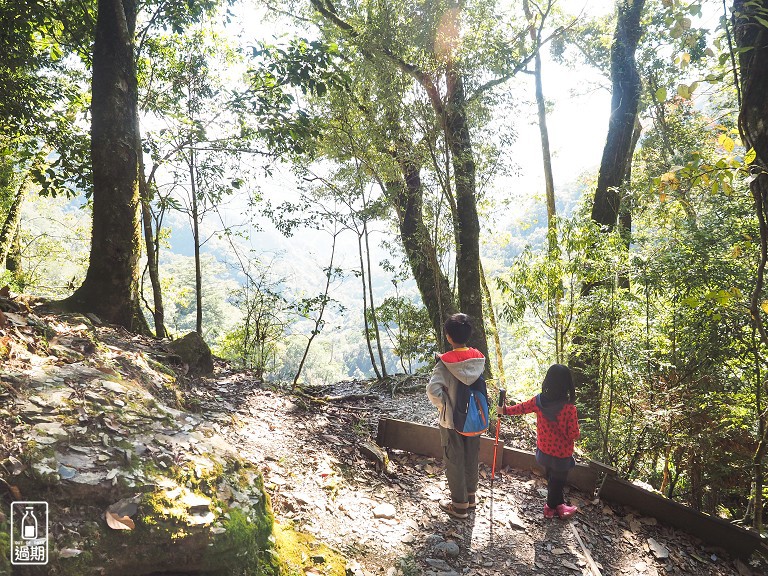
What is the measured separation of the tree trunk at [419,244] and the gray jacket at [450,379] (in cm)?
404

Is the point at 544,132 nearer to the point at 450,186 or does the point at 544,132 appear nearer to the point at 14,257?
the point at 450,186

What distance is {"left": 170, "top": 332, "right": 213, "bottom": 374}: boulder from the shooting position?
5.65 meters

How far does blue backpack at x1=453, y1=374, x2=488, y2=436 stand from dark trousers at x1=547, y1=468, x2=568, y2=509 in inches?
36.7

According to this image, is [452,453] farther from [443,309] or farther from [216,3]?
[216,3]

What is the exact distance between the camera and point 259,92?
6805 mm

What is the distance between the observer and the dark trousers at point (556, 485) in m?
4.32

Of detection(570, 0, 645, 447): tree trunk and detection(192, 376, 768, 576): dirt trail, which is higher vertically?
detection(570, 0, 645, 447): tree trunk

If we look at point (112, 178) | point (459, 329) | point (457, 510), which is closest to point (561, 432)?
point (457, 510)

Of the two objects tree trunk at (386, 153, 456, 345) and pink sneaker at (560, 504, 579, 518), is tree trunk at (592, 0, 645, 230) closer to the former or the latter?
tree trunk at (386, 153, 456, 345)

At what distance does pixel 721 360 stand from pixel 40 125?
10834 mm

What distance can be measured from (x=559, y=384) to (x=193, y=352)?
473 centimetres

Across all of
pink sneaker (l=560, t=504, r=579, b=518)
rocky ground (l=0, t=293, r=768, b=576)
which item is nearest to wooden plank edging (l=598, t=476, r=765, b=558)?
rocky ground (l=0, t=293, r=768, b=576)

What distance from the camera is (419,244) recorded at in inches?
384

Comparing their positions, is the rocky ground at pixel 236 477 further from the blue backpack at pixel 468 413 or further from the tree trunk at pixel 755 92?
the tree trunk at pixel 755 92
